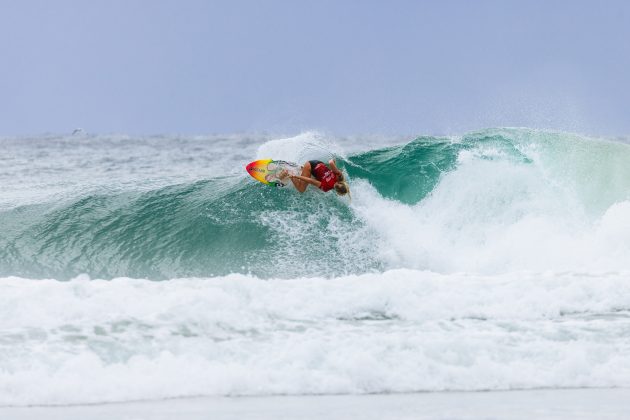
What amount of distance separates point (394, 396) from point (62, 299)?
336cm

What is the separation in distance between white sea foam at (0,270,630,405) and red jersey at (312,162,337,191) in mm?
3252

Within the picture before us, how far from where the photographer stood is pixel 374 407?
5199 millimetres

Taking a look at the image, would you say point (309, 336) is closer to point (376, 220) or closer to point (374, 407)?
point (374, 407)

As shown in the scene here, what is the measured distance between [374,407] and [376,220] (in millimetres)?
5950

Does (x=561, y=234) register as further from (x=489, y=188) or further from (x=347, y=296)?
(x=347, y=296)

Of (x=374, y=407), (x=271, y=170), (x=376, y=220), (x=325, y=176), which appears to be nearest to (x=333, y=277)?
(x=376, y=220)

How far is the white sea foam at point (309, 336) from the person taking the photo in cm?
575

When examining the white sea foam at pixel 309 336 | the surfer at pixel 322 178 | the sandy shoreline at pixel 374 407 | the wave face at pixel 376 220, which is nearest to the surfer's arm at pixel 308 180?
the surfer at pixel 322 178

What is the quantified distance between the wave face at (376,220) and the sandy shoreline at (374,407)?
443cm

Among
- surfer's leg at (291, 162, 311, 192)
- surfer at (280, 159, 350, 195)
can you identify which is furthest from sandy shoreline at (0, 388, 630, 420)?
surfer's leg at (291, 162, 311, 192)

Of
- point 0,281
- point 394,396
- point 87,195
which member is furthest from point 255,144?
point 394,396

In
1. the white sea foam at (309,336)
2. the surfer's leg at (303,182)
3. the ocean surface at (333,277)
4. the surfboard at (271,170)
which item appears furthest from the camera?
the surfboard at (271,170)

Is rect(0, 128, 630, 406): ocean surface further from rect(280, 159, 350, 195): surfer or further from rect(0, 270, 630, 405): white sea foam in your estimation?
rect(280, 159, 350, 195): surfer

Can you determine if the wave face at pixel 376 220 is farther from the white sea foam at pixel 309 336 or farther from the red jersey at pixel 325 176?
the white sea foam at pixel 309 336
